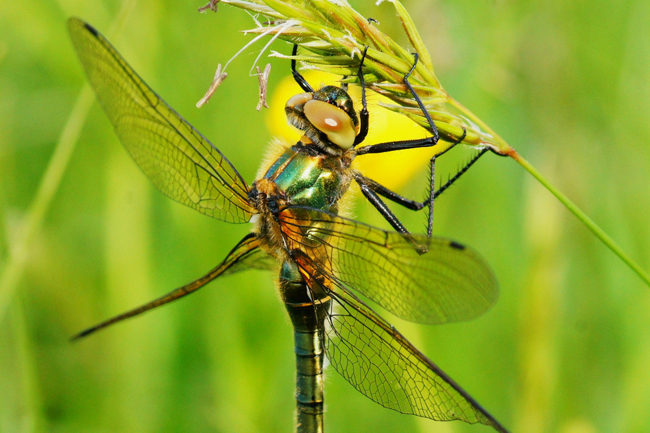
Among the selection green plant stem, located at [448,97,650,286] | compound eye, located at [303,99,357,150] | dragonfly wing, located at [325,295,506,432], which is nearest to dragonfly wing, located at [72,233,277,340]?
dragonfly wing, located at [325,295,506,432]

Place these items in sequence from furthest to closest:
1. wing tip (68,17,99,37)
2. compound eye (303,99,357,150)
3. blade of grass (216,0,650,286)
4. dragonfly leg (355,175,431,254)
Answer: dragonfly leg (355,175,431,254) → compound eye (303,99,357,150) → wing tip (68,17,99,37) → blade of grass (216,0,650,286)

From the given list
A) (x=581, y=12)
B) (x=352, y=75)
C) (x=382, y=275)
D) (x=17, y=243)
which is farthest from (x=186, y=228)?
(x=581, y=12)

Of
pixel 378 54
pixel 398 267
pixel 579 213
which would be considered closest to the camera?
pixel 579 213

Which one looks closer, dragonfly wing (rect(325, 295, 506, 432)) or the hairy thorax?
dragonfly wing (rect(325, 295, 506, 432))

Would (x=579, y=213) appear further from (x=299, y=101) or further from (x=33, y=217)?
(x=33, y=217)

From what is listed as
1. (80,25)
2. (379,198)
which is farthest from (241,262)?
(80,25)

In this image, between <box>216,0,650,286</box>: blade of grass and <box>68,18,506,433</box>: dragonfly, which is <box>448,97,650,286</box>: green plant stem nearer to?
<box>216,0,650,286</box>: blade of grass

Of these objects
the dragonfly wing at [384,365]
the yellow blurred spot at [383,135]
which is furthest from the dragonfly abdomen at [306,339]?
the yellow blurred spot at [383,135]

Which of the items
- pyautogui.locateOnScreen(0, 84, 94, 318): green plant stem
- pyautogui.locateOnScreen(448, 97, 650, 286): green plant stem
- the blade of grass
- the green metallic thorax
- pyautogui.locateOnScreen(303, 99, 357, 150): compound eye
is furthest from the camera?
pyautogui.locateOnScreen(0, 84, 94, 318): green plant stem
